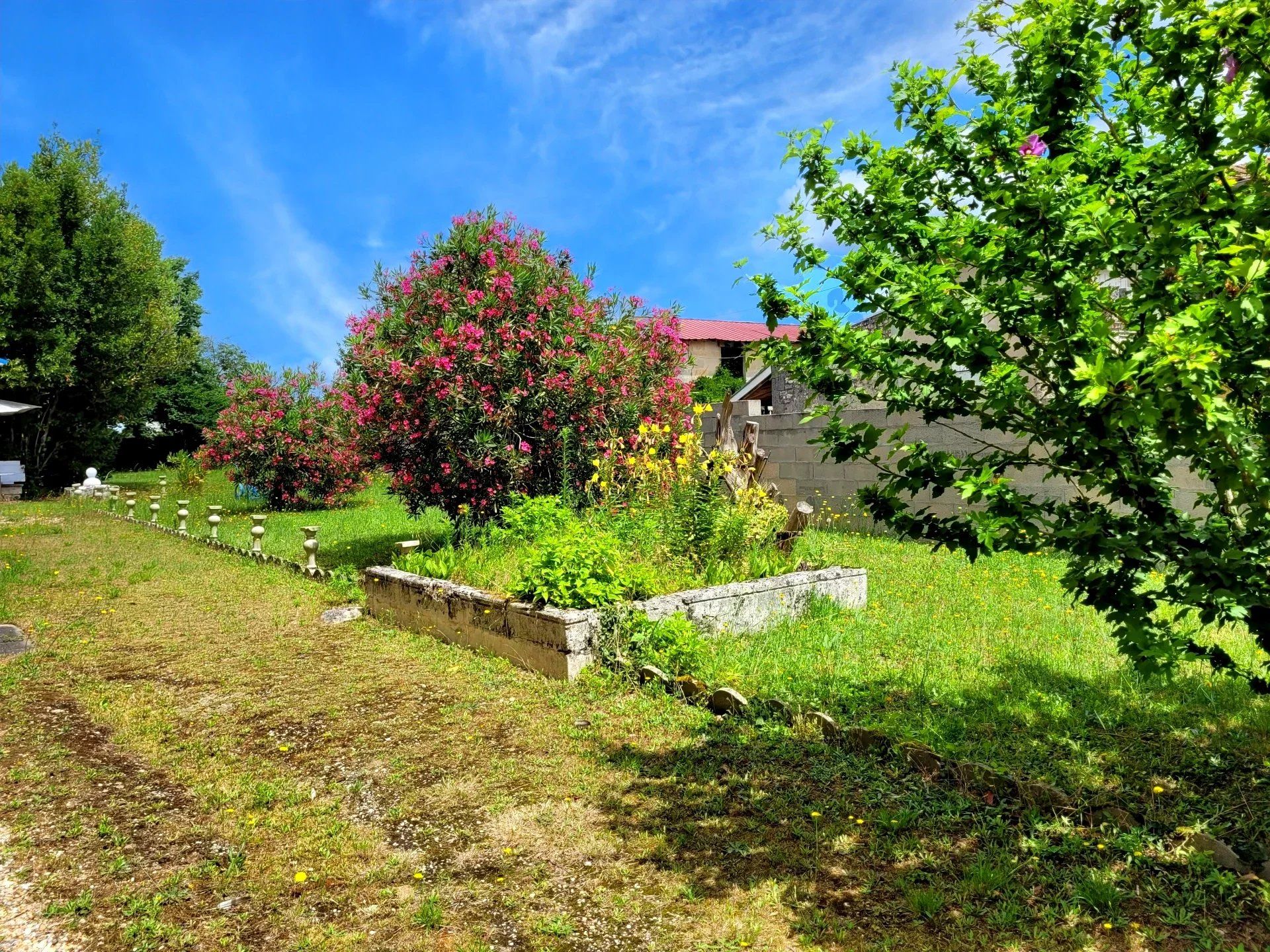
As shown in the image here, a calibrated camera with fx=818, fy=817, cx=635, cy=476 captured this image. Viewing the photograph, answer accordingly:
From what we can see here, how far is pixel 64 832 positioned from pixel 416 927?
7.12 feet

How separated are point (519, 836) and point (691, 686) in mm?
1908

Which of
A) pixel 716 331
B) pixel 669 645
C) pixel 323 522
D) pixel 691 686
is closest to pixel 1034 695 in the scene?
pixel 691 686

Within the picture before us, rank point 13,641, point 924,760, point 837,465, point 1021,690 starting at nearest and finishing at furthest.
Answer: point 924,760, point 1021,690, point 13,641, point 837,465

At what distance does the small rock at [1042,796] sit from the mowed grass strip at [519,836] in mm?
113

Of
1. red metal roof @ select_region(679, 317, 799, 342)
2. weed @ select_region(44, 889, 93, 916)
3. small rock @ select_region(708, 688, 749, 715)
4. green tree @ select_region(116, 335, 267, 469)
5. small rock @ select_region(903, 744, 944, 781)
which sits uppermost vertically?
red metal roof @ select_region(679, 317, 799, 342)

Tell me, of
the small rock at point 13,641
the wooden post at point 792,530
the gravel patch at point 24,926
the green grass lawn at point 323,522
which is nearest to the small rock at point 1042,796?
the gravel patch at point 24,926

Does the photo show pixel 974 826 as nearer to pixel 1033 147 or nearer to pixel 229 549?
pixel 1033 147

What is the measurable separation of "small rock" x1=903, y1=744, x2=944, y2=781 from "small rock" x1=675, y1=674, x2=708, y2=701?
1.51 metres

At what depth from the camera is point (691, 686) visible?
5.53 m

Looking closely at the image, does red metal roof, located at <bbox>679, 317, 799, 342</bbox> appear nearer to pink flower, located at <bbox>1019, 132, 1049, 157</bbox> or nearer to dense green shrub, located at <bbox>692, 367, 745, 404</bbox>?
dense green shrub, located at <bbox>692, 367, 745, 404</bbox>

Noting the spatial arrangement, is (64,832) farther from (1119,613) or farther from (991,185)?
(991,185)

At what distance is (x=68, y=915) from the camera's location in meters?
3.38

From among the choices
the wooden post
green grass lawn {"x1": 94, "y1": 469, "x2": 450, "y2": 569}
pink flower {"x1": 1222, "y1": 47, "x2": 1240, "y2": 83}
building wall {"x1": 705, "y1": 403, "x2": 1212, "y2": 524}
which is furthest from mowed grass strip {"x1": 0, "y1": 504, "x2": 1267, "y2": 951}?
building wall {"x1": 705, "y1": 403, "x2": 1212, "y2": 524}

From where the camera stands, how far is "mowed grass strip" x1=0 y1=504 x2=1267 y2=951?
315cm
